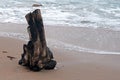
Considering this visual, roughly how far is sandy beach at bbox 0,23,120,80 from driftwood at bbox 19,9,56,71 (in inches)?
4.7

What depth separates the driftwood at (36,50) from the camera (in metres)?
6.18

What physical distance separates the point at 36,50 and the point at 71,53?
6.23 ft

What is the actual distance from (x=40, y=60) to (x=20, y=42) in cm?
251

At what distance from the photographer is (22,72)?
20.0ft

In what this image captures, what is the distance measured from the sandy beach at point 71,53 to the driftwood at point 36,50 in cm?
12

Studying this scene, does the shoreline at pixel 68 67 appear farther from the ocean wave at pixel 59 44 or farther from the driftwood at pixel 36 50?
the ocean wave at pixel 59 44

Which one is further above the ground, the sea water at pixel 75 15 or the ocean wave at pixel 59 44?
the sea water at pixel 75 15

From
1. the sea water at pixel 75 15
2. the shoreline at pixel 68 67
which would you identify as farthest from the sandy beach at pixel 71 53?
the sea water at pixel 75 15

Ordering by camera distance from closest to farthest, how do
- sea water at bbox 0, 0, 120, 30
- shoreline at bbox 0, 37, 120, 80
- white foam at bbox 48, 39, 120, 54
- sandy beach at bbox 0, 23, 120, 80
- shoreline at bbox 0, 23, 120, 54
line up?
shoreline at bbox 0, 37, 120, 80 → sandy beach at bbox 0, 23, 120, 80 → white foam at bbox 48, 39, 120, 54 → shoreline at bbox 0, 23, 120, 54 → sea water at bbox 0, 0, 120, 30

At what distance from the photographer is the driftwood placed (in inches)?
243

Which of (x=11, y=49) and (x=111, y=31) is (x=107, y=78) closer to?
(x=11, y=49)

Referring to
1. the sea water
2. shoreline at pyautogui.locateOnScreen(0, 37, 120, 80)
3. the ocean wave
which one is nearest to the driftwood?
shoreline at pyautogui.locateOnScreen(0, 37, 120, 80)

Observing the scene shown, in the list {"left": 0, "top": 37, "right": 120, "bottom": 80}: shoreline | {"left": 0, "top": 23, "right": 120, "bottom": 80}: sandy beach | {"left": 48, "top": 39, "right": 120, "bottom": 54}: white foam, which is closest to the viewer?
{"left": 0, "top": 37, "right": 120, "bottom": 80}: shoreline

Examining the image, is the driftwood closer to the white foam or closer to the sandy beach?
the sandy beach
